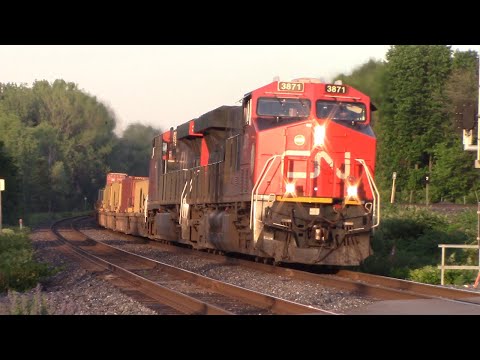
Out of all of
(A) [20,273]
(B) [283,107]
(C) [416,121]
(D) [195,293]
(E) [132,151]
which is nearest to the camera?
(D) [195,293]

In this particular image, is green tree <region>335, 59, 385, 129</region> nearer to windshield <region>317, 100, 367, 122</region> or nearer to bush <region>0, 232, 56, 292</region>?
windshield <region>317, 100, 367, 122</region>

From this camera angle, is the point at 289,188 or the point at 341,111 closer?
the point at 289,188

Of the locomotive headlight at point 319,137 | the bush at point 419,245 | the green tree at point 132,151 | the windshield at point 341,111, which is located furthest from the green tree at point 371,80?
the green tree at point 132,151

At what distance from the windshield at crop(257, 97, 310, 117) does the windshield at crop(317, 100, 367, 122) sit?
1.05ft

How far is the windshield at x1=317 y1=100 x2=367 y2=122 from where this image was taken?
56.7 feet

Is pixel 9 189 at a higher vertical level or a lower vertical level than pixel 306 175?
lower

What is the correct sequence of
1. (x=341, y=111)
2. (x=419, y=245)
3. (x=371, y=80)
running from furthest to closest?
(x=371, y=80), (x=419, y=245), (x=341, y=111)

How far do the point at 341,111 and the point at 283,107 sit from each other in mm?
1333

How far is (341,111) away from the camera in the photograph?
17453 mm

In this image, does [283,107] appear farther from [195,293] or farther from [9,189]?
[9,189]

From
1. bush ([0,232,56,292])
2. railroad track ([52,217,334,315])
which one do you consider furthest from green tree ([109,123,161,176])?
bush ([0,232,56,292])

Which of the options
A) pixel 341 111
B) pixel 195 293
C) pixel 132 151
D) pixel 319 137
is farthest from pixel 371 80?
pixel 132 151

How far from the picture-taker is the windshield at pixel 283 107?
56.5 ft

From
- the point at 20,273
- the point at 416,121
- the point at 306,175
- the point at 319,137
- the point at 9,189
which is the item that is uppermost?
the point at 416,121
